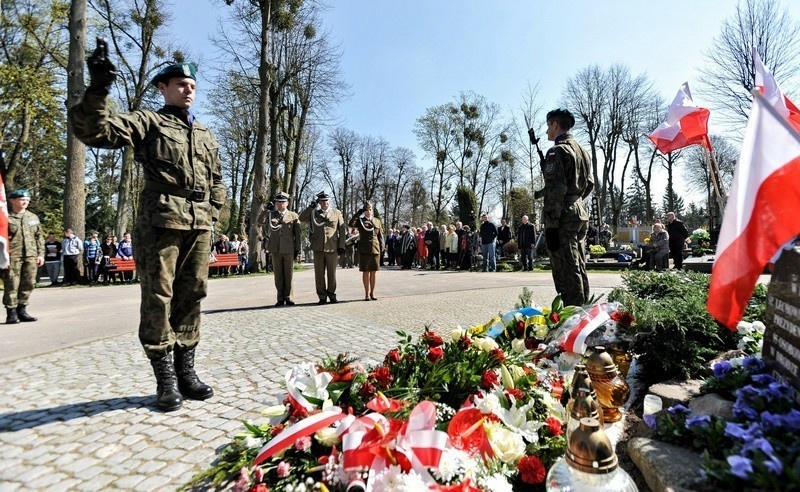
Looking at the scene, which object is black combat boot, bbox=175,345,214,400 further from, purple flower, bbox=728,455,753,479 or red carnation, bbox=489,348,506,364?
purple flower, bbox=728,455,753,479

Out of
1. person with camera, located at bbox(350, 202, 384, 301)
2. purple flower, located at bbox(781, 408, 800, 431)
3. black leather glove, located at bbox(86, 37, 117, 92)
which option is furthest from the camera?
person with camera, located at bbox(350, 202, 384, 301)

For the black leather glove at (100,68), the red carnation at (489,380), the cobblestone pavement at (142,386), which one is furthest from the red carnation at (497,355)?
the black leather glove at (100,68)

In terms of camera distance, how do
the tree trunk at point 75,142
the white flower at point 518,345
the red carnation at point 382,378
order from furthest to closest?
the tree trunk at point 75,142 < the white flower at point 518,345 < the red carnation at point 382,378

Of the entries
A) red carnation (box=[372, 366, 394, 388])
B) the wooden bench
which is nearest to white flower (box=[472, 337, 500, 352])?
red carnation (box=[372, 366, 394, 388])

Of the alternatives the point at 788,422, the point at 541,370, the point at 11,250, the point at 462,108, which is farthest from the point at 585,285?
the point at 462,108

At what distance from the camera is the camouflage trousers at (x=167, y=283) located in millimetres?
3066

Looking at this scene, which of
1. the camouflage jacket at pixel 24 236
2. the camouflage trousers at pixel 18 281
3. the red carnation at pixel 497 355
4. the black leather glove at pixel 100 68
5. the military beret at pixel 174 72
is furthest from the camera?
the camouflage jacket at pixel 24 236

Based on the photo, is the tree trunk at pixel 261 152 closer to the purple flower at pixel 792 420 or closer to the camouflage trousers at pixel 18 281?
the camouflage trousers at pixel 18 281

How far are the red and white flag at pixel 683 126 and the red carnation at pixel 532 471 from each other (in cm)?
640

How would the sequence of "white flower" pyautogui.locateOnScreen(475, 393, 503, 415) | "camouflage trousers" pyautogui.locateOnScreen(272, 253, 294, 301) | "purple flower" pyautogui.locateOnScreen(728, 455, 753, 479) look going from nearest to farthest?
"purple flower" pyautogui.locateOnScreen(728, 455, 753, 479) → "white flower" pyautogui.locateOnScreen(475, 393, 503, 415) → "camouflage trousers" pyautogui.locateOnScreen(272, 253, 294, 301)

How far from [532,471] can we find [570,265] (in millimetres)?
2980

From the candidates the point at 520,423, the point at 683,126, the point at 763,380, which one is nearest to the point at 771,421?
the point at 763,380

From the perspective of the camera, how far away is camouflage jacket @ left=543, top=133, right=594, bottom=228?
15.1 feet

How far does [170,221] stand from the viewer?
308cm
